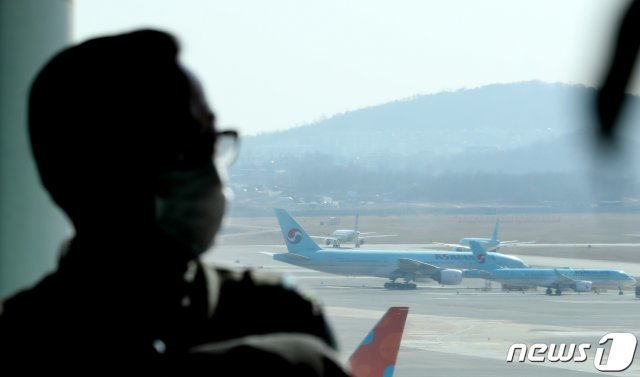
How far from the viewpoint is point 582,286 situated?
1538 inches

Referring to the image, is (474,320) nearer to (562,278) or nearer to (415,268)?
(562,278)

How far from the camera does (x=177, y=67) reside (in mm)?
842

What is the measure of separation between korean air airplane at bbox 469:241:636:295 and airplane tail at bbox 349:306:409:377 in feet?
100

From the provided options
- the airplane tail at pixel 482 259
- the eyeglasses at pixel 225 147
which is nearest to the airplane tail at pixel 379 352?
the eyeglasses at pixel 225 147

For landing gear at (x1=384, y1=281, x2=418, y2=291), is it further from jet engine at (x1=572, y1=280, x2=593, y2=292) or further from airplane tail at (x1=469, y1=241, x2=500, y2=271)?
jet engine at (x1=572, y1=280, x2=593, y2=292)

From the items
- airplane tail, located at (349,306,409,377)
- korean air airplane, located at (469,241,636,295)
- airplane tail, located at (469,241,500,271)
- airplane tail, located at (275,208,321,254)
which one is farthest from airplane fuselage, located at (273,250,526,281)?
airplane tail, located at (349,306,409,377)

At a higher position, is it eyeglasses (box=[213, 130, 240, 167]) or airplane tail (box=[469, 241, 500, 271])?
eyeglasses (box=[213, 130, 240, 167])

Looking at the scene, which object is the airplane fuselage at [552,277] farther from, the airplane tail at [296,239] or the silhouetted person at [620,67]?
the silhouetted person at [620,67]

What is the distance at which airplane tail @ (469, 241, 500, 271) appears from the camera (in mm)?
41094

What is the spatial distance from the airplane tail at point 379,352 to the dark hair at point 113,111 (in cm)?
697

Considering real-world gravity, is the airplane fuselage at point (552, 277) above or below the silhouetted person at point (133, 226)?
below

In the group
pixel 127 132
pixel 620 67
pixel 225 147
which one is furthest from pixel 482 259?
pixel 127 132

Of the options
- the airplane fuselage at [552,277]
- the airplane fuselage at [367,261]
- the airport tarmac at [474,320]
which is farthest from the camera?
the airplane fuselage at [367,261]

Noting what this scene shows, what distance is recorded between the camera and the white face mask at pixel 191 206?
83 centimetres
